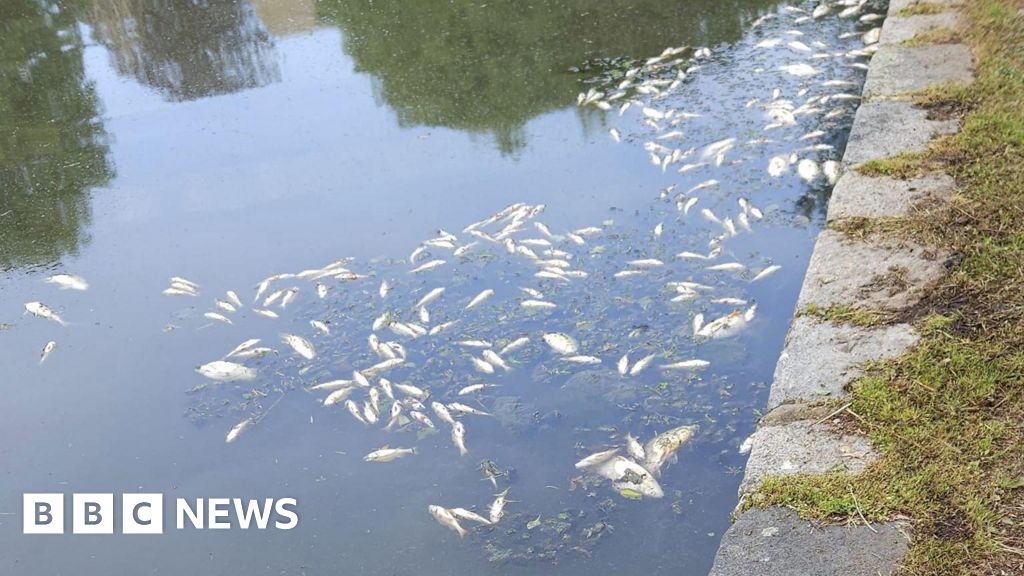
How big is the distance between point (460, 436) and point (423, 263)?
1.51m

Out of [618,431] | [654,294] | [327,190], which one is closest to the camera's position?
[618,431]

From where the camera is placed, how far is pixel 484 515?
375 cm

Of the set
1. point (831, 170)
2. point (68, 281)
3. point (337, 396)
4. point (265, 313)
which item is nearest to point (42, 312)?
point (68, 281)

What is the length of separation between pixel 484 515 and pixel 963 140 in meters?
3.25

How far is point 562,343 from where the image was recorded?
4.61 meters

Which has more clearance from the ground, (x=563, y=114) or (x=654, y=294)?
(x=563, y=114)

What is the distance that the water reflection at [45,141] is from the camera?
21.0ft

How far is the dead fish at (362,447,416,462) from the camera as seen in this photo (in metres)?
4.11

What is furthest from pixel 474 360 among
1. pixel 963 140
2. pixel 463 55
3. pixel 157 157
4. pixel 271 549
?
pixel 463 55

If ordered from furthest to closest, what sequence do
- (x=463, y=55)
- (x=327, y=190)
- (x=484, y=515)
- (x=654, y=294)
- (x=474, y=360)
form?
(x=463, y=55) < (x=327, y=190) < (x=654, y=294) < (x=474, y=360) < (x=484, y=515)

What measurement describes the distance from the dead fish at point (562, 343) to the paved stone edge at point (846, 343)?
3.33 ft

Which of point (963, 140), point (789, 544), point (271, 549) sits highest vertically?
point (963, 140)

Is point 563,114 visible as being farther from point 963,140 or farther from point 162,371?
point 162,371

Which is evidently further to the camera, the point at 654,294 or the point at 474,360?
the point at 654,294
